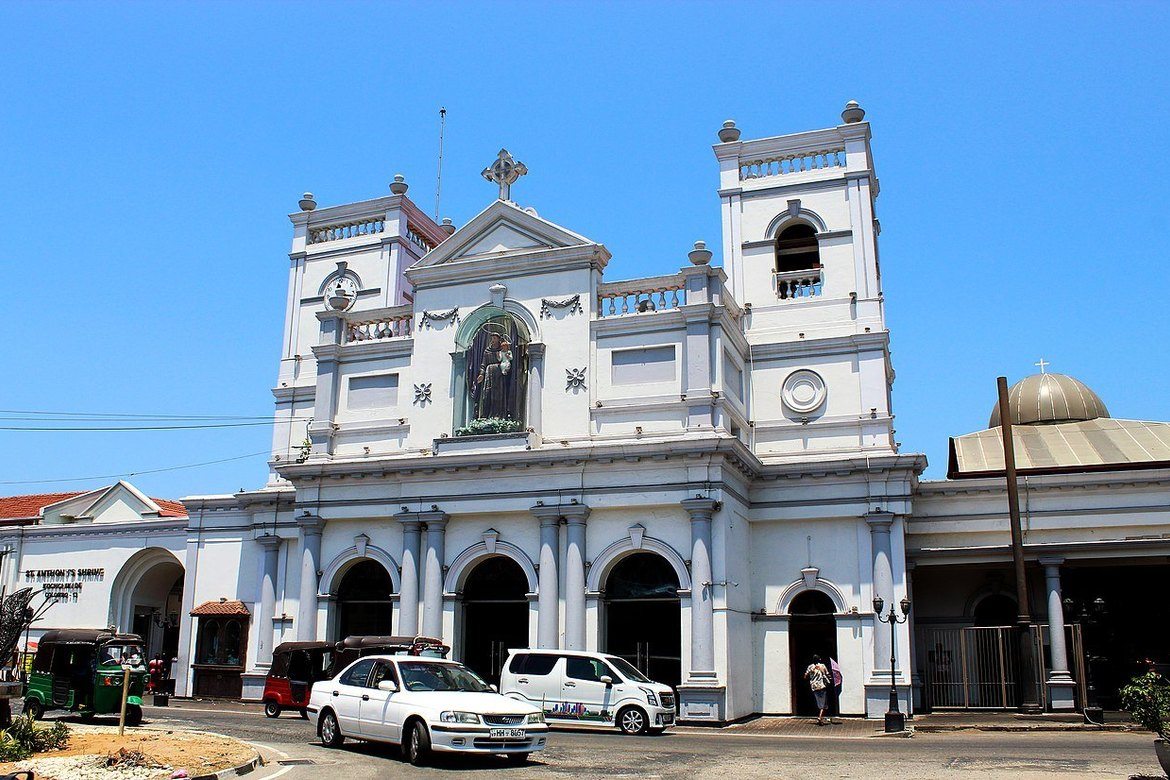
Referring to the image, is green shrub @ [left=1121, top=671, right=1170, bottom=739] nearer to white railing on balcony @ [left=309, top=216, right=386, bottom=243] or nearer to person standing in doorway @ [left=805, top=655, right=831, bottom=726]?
person standing in doorway @ [left=805, top=655, right=831, bottom=726]

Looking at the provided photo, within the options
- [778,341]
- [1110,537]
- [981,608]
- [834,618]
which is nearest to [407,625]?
[834,618]

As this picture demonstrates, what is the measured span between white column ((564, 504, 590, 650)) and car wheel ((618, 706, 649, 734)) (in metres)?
4.99

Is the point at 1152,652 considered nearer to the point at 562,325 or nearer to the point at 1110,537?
the point at 1110,537

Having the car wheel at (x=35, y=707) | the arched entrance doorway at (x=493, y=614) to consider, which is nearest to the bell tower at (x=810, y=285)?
the arched entrance doorway at (x=493, y=614)

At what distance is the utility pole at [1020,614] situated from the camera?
26344mm

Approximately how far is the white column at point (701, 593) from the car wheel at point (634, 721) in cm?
394

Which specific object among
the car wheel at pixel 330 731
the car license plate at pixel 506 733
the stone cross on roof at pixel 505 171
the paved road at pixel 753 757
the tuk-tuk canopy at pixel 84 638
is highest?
the stone cross on roof at pixel 505 171

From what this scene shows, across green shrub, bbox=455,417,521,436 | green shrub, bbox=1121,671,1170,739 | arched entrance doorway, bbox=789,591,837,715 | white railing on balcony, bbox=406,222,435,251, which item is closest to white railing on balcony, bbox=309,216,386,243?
white railing on balcony, bbox=406,222,435,251

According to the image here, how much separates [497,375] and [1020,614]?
15676mm

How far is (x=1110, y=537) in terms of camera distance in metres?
29.9

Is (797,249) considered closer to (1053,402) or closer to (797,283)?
Answer: (797,283)

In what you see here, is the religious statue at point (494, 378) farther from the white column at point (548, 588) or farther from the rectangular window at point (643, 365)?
the white column at point (548, 588)

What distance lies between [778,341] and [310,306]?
1715 centimetres

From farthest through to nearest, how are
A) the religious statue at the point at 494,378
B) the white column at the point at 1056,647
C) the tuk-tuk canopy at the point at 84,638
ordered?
the religious statue at the point at 494,378 < the white column at the point at 1056,647 < the tuk-tuk canopy at the point at 84,638
